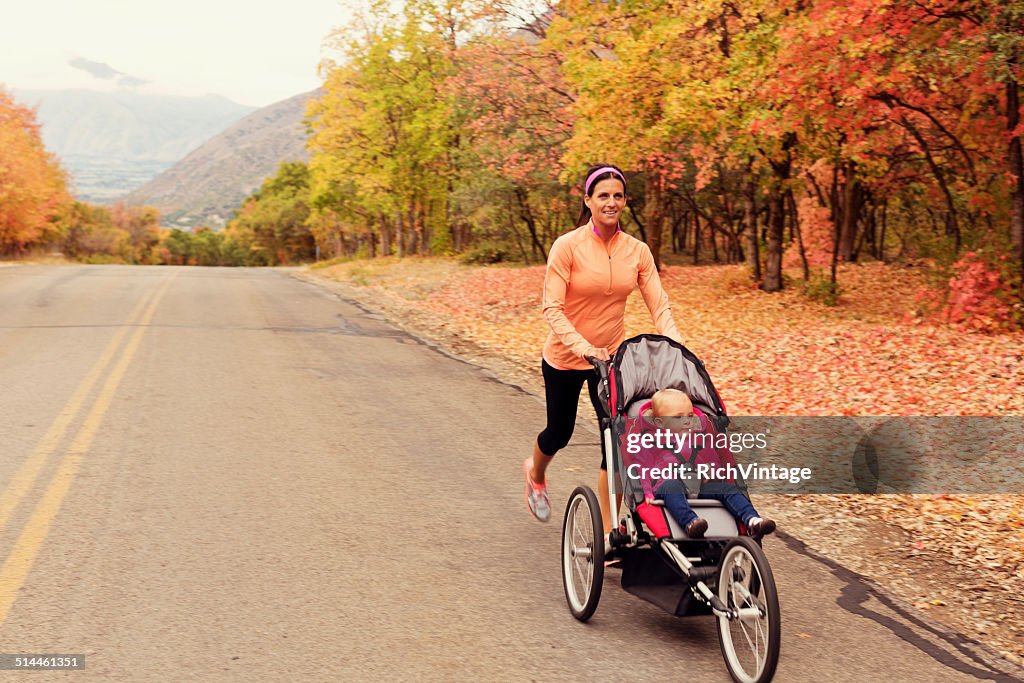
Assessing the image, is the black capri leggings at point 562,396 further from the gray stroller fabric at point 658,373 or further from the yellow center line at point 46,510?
the yellow center line at point 46,510

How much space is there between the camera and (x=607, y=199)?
465 cm

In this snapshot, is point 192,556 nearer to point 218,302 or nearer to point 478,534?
point 478,534

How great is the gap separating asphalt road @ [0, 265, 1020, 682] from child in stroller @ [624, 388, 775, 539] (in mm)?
712

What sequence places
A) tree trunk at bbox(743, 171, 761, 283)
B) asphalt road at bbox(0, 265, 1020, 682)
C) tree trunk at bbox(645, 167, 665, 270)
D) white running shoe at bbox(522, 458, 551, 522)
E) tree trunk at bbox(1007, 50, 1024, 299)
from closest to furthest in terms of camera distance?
asphalt road at bbox(0, 265, 1020, 682), white running shoe at bbox(522, 458, 551, 522), tree trunk at bbox(1007, 50, 1024, 299), tree trunk at bbox(743, 171, 761, 283), tree trunk at bbox(645, 167, 665, 270)

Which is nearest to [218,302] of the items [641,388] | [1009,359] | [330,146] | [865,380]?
[865,380]

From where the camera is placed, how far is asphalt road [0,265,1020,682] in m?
4.01

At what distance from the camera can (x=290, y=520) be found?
5793 mm

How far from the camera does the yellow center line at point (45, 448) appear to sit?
5871 millimetres

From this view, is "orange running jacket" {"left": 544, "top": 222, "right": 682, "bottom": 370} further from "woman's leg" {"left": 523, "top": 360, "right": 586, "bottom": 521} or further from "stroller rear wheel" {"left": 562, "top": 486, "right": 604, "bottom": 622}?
"stroller rear wheel" {"left": 562, "top": 486, "right": 604, "bottom": 622}

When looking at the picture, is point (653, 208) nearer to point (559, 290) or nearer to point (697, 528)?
point (559, 290)

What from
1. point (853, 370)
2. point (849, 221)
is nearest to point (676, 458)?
point (853, 370)

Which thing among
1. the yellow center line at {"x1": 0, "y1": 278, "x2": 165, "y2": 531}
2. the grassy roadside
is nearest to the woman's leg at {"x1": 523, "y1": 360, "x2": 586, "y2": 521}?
the grassy roadside

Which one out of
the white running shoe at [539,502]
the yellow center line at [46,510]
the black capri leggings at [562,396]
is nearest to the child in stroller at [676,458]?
the black capri leggings at [562,396]

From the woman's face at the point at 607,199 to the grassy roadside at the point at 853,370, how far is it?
2.71 meters
